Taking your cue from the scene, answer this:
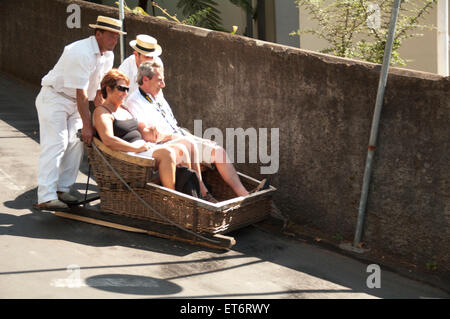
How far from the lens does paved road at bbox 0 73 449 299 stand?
17.1 ft

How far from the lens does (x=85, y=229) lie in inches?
256

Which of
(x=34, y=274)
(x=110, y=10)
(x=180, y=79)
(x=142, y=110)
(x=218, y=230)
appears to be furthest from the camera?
(x=110, y=10)

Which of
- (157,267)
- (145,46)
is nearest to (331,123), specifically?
(145,46)

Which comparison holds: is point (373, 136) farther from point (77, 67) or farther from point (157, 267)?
point (77, 67)

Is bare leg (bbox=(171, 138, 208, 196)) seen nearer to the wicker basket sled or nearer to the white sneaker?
the wicker basket sled

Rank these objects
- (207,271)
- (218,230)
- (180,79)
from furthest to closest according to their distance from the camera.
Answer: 1. (180,79)
2. (218,230)
3. (207,271)

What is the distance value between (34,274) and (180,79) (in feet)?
11.5

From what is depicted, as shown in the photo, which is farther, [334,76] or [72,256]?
[334,76]

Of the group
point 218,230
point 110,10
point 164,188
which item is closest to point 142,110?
point 164,188

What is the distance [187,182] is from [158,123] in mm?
820

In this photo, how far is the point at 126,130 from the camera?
257 inches

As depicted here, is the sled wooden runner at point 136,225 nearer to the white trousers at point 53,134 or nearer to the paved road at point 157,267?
the paved road at point 157,267

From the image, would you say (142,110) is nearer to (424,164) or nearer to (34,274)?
(34,274)

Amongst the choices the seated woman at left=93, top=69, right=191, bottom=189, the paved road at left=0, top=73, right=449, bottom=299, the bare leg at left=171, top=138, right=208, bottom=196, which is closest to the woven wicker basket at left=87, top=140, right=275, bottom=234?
the seated woman at left=93, top=69, right=191, bottom=189
